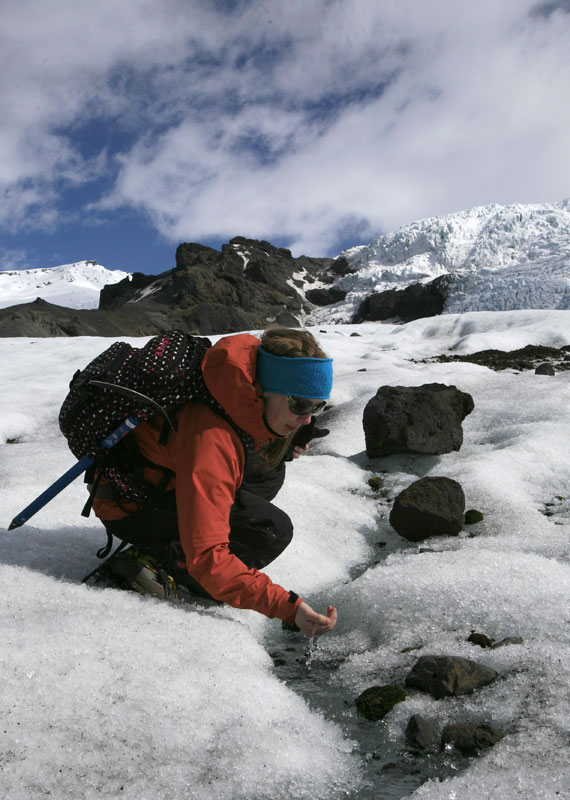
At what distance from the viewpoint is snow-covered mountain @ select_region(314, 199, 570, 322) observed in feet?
151

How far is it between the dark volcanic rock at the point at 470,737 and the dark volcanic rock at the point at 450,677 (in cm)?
26

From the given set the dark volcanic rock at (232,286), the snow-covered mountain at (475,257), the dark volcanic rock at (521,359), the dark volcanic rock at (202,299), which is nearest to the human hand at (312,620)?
the dark volcanic rock at (521,359)

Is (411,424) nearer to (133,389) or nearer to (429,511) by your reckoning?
(429,511)

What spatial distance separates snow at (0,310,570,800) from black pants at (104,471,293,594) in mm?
306

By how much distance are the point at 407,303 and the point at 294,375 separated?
6120cm

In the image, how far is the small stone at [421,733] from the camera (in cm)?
204

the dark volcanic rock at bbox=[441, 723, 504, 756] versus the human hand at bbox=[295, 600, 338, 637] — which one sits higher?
the human hand at bbox=[295, 600, 338, 637]

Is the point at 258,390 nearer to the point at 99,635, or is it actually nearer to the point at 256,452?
the point at 256,452

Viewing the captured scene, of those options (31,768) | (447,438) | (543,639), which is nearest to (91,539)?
(31,768)

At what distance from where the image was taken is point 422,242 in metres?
67.4

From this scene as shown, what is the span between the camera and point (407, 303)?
61.6m

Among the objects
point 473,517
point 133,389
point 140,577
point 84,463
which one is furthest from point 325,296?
point 133,389

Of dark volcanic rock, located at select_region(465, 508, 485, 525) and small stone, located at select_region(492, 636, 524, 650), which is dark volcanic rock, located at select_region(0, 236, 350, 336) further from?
small stone, located at select_region(492, 636, 524, 650)

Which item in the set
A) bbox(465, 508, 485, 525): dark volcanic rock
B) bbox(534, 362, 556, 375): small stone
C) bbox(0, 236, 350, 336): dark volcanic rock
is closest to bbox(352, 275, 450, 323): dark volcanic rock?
bbox(0, 236, 350, 336): dark volcanic rock
